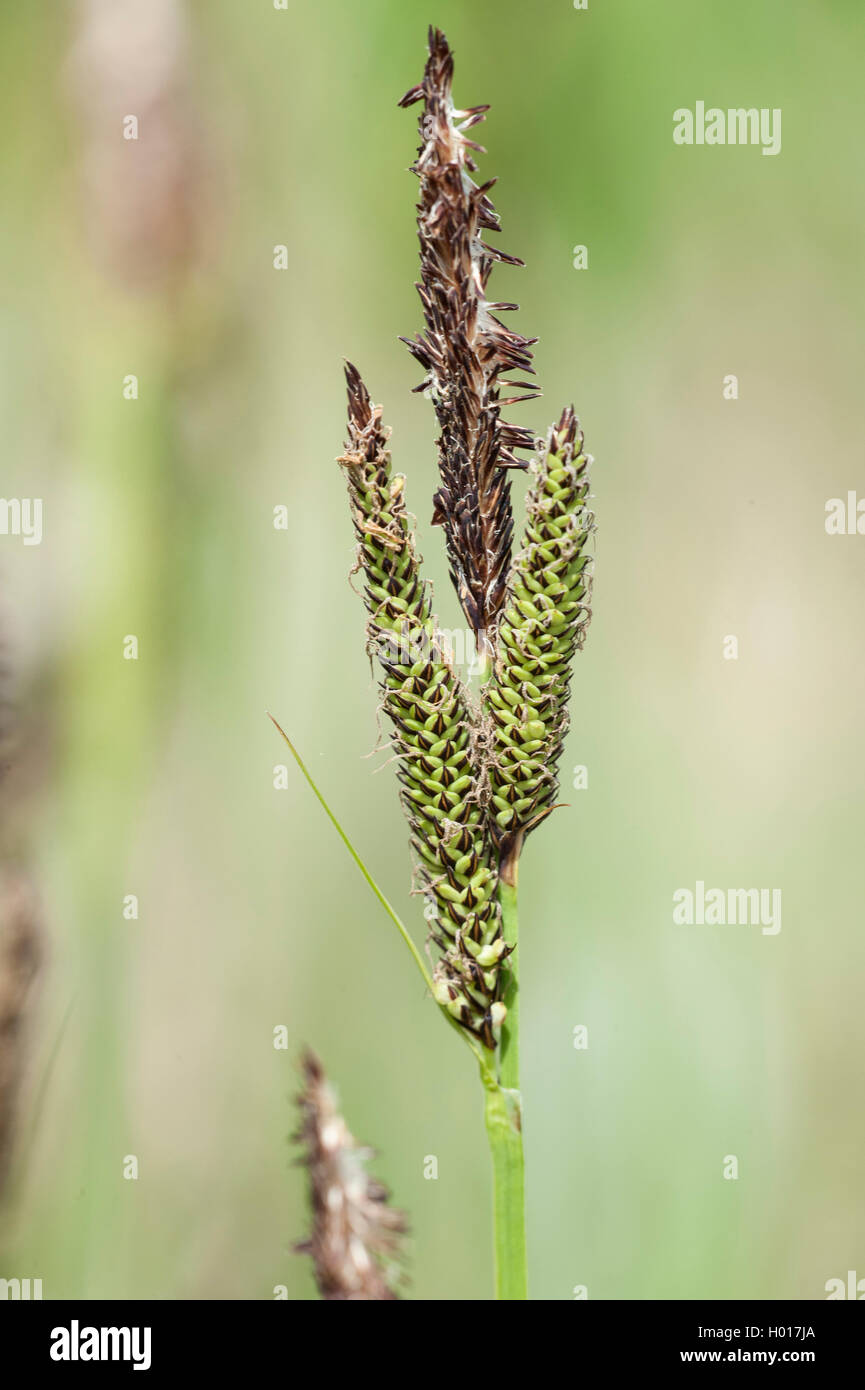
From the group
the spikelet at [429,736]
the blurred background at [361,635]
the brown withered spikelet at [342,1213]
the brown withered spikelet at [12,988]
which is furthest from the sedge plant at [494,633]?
the blurred background at [361,635]

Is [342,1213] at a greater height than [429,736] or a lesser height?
lesser

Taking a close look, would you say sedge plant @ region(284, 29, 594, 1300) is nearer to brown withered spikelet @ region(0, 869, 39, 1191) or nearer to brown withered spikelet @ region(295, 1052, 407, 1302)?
brown withered spikelet @ region(295, 1052, 407, 1302)

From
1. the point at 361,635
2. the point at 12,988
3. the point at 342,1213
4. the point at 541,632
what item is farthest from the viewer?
the point at 361,635

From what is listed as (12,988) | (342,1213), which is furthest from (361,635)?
(342,1213)

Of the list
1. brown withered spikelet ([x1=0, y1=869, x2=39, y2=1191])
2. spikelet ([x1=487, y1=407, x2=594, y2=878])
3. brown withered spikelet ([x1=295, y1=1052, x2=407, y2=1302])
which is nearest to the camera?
brown withered spikelet ([x1=295, y1=1052, x2=407, y2=1302])

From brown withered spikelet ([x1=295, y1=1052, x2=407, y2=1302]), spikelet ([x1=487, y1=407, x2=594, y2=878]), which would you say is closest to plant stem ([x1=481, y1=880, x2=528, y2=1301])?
spikelet ([x1=487, y1=407, x2=594, y2=878])

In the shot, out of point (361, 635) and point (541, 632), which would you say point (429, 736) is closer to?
point (541, 632)
